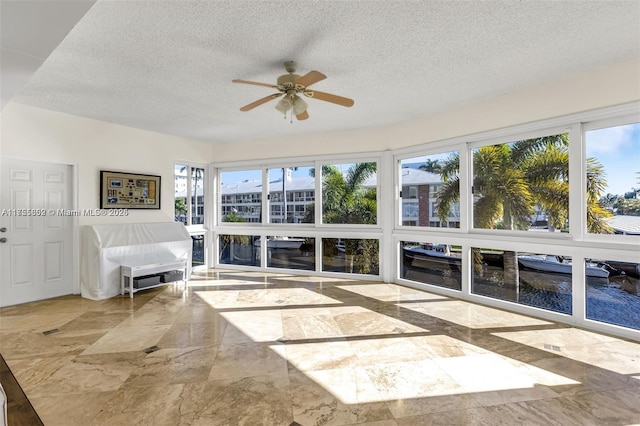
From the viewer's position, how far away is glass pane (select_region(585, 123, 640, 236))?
9.99ft

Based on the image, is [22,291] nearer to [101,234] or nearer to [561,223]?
[101,234]

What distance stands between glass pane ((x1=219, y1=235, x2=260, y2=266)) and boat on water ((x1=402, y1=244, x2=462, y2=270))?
285cm

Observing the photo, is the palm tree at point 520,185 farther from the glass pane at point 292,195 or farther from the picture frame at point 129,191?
the picture frame at point 129,191

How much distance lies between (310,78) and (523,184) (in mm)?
2907

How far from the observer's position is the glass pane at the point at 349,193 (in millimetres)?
5391

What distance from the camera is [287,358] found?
2.68m

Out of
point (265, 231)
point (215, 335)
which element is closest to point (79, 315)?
point (215, 335)

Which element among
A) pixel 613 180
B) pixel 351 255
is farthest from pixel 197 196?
pixel 613 180

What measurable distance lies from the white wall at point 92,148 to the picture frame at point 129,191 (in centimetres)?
8

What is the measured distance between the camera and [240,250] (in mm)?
6293

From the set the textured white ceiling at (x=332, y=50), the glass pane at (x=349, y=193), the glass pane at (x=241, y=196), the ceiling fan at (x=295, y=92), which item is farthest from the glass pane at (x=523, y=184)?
the glass pane at (x=241, y=196)

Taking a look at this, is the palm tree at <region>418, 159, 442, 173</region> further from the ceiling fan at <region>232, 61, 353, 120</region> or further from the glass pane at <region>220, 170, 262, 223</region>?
the glass pane at <region>220, 170, 262, 223</region>

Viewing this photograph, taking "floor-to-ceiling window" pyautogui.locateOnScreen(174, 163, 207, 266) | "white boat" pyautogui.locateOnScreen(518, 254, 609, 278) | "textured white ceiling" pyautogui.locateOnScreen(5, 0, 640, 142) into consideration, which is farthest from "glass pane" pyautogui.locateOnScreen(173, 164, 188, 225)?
"white boat" pyautogui.locateOnScreen(518, 254, 609, 278)

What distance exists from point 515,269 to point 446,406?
2481 millimetres
